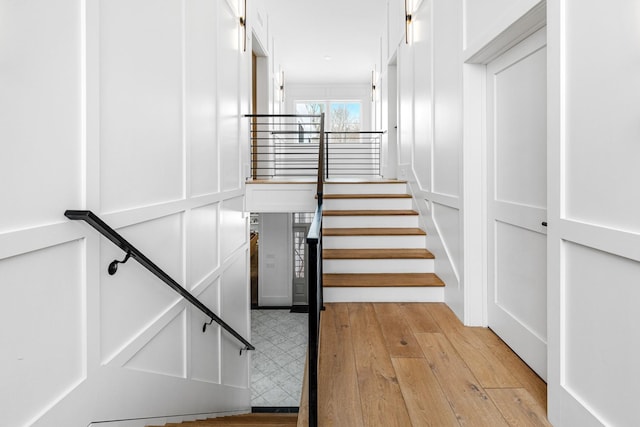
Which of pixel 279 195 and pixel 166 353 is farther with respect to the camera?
pixel 279 195

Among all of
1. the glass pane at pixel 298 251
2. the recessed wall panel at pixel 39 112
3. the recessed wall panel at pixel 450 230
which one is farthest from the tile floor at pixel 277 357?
the recessed wall panel at pixel 39 112

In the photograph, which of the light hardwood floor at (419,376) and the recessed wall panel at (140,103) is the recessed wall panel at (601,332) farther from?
the recessed wall panel at (140,103)

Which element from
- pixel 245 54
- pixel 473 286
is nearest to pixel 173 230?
pixel 473 286

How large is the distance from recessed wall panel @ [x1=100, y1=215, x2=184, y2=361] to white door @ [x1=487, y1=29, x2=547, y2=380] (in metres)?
1.95

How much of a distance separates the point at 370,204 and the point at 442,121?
135cm

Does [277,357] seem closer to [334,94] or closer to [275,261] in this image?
[275,261]

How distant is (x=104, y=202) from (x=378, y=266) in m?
2.21

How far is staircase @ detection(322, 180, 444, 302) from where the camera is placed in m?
2.98

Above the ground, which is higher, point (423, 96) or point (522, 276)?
point (423, 96)

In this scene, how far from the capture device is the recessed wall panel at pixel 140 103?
159 centimetres

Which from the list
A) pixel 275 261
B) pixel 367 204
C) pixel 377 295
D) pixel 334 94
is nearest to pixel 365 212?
pixel 367 204

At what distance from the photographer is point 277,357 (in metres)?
6.16

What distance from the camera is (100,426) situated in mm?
1495

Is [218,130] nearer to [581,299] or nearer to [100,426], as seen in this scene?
[100,426]
